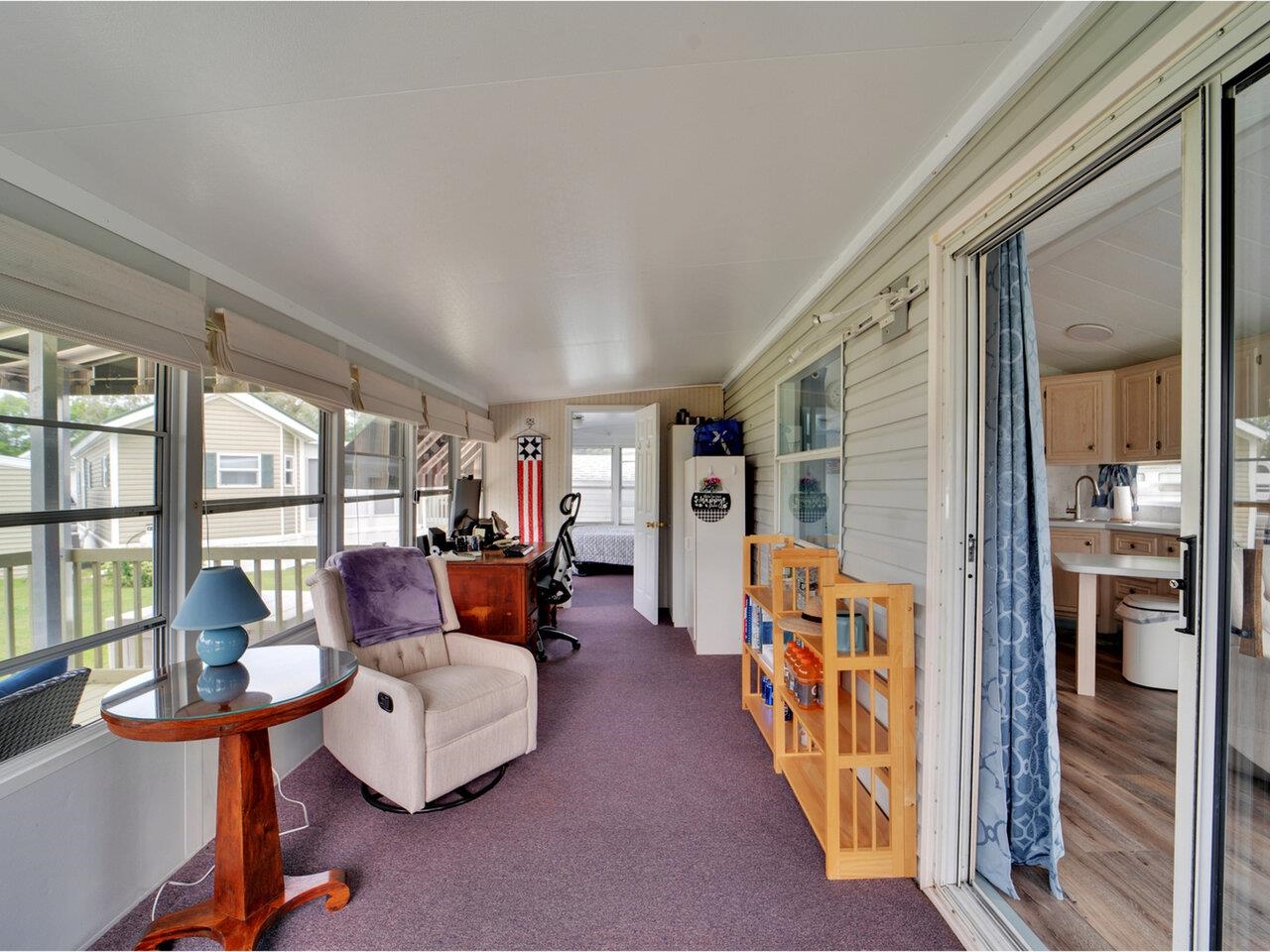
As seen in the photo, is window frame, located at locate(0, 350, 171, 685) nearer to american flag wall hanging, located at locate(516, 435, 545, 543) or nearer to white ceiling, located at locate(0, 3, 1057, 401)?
white ceiling, located at locate(0, 3, 1057, 401)

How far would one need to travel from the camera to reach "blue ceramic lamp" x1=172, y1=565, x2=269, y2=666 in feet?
5.18

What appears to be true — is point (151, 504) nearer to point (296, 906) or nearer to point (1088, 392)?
point (296, 906)

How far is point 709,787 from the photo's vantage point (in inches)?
90.4

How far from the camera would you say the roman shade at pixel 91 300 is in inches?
54.0

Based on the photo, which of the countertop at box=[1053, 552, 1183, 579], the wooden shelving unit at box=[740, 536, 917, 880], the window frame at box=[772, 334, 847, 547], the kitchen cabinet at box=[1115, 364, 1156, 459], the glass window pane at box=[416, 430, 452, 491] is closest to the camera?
the wooden shelving unit at box=[740, 536, 917, 880]

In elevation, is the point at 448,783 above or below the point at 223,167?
below

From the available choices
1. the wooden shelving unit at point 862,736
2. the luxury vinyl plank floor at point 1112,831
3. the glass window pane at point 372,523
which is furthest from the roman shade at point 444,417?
the luxury vinyl plank floor at point 1112,831

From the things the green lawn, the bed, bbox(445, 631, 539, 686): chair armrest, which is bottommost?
the bed

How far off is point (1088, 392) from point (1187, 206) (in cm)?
441

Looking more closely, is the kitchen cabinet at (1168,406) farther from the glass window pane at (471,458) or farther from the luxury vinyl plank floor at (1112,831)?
the glass window pane at (471,458)

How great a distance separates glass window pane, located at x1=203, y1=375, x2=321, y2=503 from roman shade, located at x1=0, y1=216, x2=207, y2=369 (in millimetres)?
352

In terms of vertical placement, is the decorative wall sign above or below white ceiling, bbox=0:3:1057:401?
below

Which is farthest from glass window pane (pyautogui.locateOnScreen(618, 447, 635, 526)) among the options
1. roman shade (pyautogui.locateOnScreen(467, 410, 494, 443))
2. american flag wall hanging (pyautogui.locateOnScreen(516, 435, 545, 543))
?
roman shade (pyautogui.locateOnScreen(467, 410, 494, 443))

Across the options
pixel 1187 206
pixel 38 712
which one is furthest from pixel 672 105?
pixel 38 712
